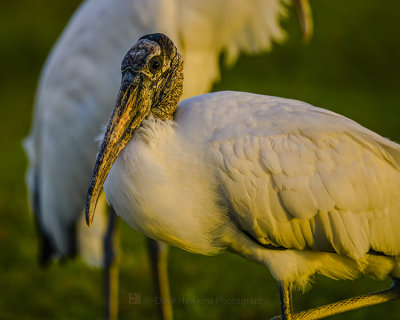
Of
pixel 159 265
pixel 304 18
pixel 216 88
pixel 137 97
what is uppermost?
pixel 304 18

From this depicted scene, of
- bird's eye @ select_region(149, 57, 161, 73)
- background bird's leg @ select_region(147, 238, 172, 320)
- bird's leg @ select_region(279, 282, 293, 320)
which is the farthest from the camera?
background bird's leg @ select_region(147, 238, 172, 320)

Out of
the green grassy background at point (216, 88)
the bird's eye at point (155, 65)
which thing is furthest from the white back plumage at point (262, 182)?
the green grassy background at point (216, 88)

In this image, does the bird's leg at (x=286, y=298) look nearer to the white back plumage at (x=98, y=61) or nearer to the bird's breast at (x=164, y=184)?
the bird's breast at (x=164, y=184)

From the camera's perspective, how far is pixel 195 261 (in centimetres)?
554

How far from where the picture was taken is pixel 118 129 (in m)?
2.52

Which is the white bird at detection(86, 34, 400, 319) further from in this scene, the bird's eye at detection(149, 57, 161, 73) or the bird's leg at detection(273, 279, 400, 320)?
the bird's leg at detection(273, 279, 400, 320)

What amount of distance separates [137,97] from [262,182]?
562 mm

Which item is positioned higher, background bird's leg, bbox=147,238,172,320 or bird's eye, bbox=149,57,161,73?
bird's eye, bbox=149,57,161,73

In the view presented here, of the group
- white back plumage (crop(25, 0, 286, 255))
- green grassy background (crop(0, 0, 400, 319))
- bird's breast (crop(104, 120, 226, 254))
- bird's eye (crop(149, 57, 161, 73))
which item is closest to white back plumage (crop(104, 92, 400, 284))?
bird's breast (crop(104, 120, 226, 254))

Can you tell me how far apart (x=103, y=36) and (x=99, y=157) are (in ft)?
5.30

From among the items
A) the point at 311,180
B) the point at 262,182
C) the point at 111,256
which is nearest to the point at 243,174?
the point at 262,182

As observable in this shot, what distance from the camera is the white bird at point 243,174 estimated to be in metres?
2.51

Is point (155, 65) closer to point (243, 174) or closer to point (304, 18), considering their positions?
point (243, 174)

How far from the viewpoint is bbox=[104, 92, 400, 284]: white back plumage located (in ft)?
8.25
